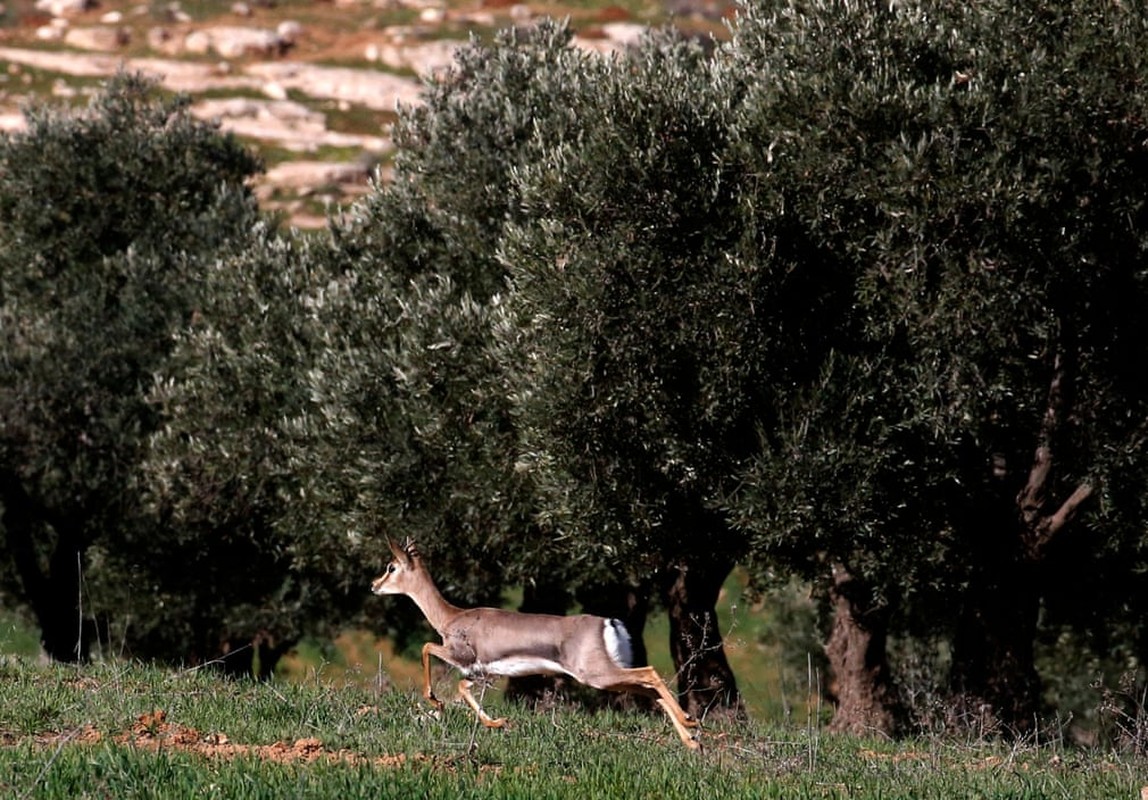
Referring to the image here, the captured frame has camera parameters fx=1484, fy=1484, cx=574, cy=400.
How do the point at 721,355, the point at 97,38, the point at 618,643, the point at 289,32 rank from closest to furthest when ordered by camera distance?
the point at 618,643
the point at 721,355
the point at 97,38
the point at 289,32

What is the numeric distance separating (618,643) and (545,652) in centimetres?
74

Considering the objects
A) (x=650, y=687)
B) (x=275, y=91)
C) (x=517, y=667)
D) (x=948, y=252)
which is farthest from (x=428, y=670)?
(x=275, y=91)

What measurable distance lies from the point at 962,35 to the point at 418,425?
28.0 feet

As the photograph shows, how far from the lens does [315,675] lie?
1441cm

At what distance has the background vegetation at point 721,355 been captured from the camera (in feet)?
53.4

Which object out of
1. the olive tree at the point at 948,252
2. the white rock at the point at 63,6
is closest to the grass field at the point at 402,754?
the olive tree at the point at 948,252

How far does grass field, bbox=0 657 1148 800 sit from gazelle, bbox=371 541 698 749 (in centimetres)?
36

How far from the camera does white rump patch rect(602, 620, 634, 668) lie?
12758 millimetres

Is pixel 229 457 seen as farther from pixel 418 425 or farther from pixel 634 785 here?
pixel 634 785

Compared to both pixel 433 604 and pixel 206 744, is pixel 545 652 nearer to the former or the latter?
pixel 433 604

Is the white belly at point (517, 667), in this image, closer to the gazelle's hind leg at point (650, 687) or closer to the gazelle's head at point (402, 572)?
the gazelle's hind leg at point (650, 687)

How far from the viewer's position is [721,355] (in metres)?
16.7

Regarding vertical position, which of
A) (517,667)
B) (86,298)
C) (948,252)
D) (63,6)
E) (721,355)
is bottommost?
(517,667)

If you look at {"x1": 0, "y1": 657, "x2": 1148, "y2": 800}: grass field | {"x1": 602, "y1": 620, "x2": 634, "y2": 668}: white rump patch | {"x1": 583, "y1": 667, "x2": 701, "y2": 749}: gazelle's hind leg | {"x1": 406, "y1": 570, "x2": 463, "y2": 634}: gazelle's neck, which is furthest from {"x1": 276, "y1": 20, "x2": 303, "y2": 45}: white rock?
{"x1": 583, "y1": 667, "x2": 701, "y2": 749}: gazelle's hind leg
